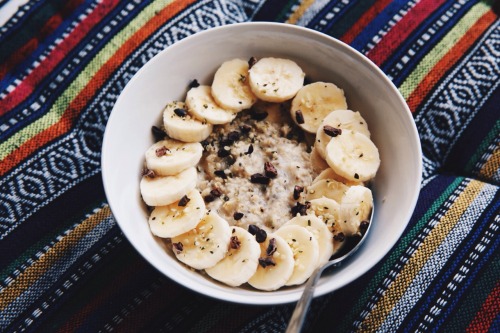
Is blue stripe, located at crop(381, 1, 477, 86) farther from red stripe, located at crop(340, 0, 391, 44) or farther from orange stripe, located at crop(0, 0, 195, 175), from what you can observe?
orange stripe, located at crop(0, 0, 195, 175)

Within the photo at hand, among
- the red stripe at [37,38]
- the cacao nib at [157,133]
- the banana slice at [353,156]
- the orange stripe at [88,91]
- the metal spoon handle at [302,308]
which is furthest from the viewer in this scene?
the red stripe at [37,38]

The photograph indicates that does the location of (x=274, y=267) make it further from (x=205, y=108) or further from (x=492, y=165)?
(x=492, y=165)

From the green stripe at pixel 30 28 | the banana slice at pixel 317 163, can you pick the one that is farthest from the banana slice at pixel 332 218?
the green stripe at pixel 30 28

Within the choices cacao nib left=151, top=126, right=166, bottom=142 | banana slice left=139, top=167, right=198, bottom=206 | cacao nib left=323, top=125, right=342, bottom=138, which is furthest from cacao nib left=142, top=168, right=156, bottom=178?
cacao nib left=323, top=125, right=342, bottom=138

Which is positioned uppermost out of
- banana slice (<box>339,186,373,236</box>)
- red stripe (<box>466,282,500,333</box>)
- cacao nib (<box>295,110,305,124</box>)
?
cacao nib (<box>295,110,305,124</box>)

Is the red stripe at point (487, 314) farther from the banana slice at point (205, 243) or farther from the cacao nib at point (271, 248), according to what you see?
the banana slice at point (205, 243)

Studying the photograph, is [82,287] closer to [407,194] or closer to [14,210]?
[14,210]

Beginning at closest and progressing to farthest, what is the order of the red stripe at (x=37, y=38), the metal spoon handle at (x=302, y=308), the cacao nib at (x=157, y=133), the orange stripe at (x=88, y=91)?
the metal spoon handle at (x=302, y=308) → the cacao nib at (x=157, y=133) → the orange stripe at (x=88, y=91) → the red stripe at (x=37, y=38)
